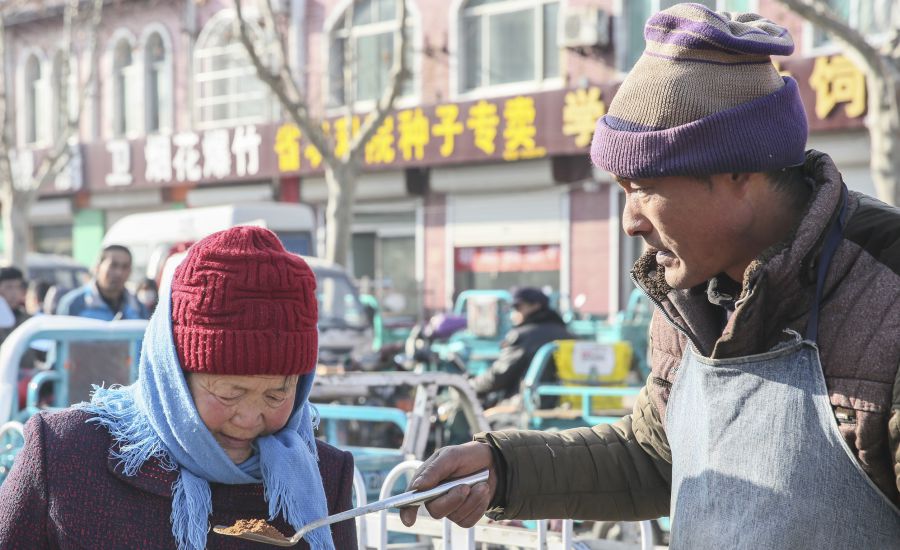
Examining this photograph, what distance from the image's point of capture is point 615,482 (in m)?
2.34

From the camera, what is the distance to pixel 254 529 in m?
2.03

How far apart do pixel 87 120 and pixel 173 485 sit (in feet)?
75.0

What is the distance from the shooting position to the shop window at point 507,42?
17.2m

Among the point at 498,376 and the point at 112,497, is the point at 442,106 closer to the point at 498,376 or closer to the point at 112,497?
the point at 498,376

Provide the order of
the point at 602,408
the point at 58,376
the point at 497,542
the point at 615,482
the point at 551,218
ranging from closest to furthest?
the point at 615,482 < the point at 497,542 < the point at 58,376 < the point at 602,408 < the point at 551,218

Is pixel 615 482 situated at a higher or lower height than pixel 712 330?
lower

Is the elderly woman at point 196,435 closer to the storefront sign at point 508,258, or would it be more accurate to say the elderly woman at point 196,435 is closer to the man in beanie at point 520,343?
the man in beanie at point 520,343

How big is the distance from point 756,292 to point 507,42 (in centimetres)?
1621

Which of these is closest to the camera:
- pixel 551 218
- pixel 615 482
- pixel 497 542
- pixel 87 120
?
pixel 615 482

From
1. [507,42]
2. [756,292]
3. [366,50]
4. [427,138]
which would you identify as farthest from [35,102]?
[756,292]

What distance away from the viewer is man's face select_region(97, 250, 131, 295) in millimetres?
7902

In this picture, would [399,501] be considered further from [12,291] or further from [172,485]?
[12,291]

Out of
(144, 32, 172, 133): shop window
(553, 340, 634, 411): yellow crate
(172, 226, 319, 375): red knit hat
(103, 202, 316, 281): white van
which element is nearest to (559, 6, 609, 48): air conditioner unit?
(103, 202, 316, 281): white van

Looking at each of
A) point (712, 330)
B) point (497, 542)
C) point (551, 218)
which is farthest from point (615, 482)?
point (551, 218)
